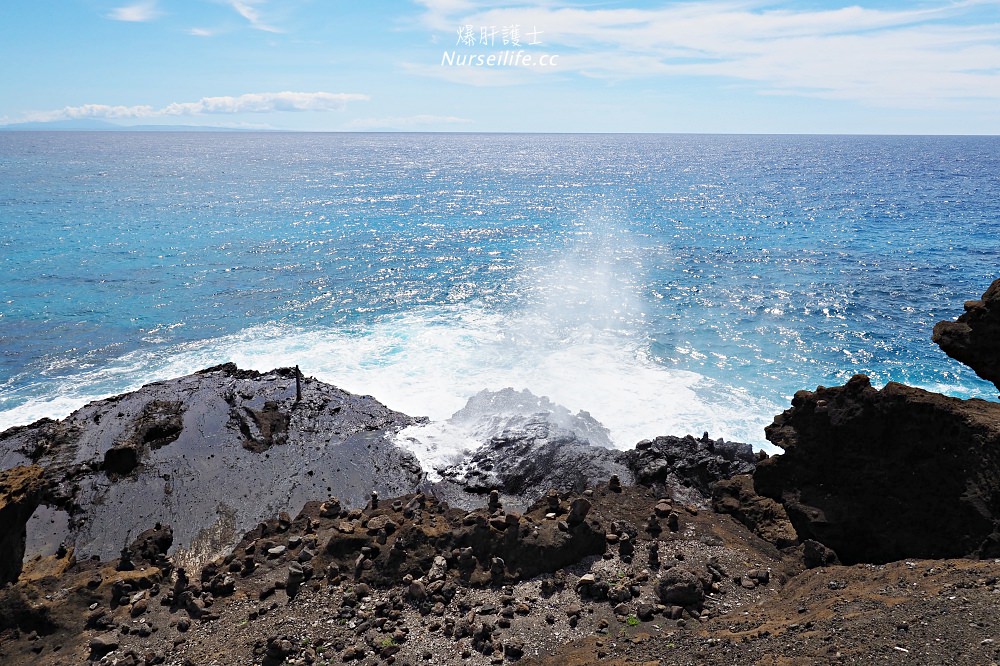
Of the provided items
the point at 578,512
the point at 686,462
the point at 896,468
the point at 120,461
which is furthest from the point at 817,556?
the point at 120,461

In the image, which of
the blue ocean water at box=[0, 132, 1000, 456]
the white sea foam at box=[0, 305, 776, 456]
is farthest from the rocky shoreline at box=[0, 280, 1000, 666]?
the blue ocean water at box=[0, 132, 1000, 456]

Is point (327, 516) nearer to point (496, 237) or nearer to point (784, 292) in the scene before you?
point (784, 292)

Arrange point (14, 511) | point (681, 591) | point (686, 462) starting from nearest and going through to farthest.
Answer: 1. point (681, 591)
2. point (14, 511)
3. point (686, 462)

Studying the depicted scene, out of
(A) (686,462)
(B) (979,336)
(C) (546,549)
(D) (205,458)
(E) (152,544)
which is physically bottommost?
(E) (152,544)

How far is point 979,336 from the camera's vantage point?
48.3 feet

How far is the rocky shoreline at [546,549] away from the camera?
11.9 m

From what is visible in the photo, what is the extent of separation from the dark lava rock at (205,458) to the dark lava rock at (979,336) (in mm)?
15412

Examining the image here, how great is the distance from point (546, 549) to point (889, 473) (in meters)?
8.35

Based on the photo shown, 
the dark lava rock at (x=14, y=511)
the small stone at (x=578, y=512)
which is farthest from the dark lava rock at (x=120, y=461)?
the small stone at (x=578, y=512)

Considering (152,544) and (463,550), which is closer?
(463,550)

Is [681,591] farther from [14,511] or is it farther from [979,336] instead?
[14,511]

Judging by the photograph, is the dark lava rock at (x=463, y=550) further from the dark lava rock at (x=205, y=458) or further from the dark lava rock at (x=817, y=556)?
the dark lava rock at (x=817, y=556)

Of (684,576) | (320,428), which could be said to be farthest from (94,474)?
(684,576)

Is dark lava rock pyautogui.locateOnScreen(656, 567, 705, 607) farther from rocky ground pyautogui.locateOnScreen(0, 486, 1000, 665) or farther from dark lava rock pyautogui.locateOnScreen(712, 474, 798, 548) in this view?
dark lava rock pyautogui.locateOnScreen(712, 474, 798, 548)
